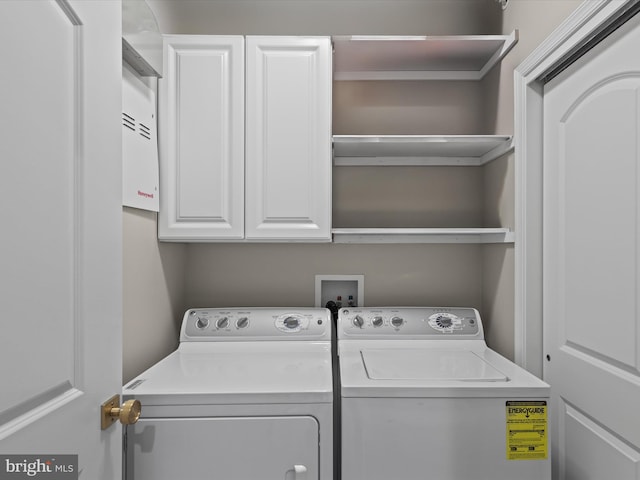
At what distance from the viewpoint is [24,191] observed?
2.11 feet

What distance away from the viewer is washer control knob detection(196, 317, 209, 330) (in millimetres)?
1821

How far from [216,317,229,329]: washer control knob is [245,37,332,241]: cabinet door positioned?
0.41 metres

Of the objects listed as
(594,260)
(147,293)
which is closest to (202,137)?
(147,293)

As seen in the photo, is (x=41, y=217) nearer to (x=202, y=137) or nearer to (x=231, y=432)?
(x=231, y=432)

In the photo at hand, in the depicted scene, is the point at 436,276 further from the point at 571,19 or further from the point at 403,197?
the point at 571,19

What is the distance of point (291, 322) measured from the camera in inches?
72.5

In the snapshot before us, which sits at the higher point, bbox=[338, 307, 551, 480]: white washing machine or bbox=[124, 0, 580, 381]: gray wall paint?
bbox=[124, 0, 580, 381]: gray wall paint

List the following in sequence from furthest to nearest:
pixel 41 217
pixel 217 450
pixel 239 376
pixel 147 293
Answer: pixel 147 293, pixel 239 376, pixel 217 450, pixel 41 217

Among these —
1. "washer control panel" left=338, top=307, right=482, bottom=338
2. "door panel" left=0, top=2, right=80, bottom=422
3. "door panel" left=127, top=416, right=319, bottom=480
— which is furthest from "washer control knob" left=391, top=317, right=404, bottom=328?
"door panel" left=0, top=2, right=80, bottom=422

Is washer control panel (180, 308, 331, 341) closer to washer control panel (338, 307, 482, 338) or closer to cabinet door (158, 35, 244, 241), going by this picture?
washer control panel (338, 307, 482, 338)

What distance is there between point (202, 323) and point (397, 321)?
891mm

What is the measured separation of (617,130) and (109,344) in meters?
1.48

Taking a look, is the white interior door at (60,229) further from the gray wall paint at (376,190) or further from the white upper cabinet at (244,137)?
the gray wall paint at (376,190)

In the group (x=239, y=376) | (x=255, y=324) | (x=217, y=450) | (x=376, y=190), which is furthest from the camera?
(x=376, y=190)
